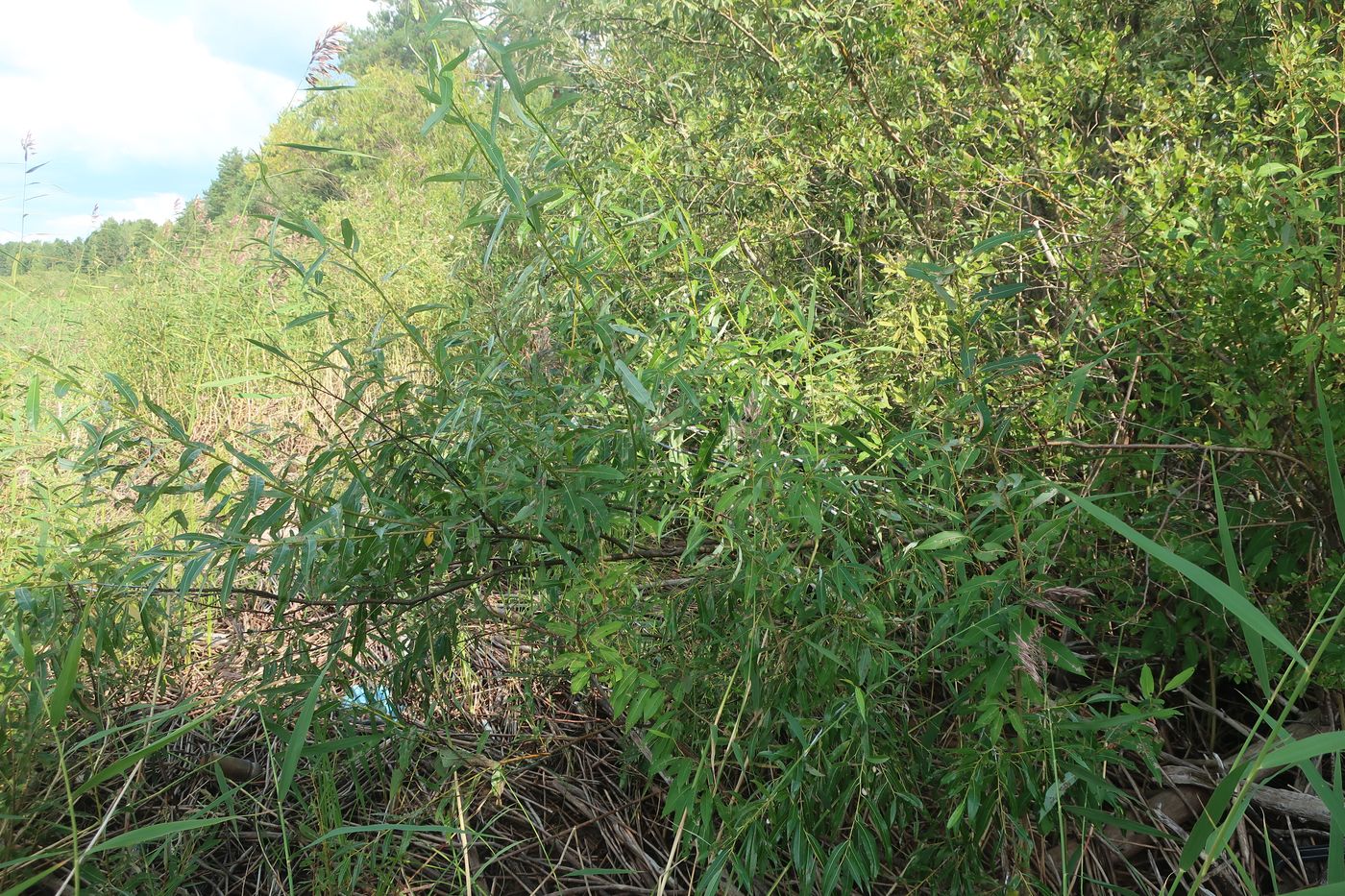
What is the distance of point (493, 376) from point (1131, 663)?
1.66 meters

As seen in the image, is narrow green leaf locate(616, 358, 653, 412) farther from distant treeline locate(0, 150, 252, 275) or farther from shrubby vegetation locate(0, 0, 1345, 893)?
distant treeline locate(0, 150, 252, 275)

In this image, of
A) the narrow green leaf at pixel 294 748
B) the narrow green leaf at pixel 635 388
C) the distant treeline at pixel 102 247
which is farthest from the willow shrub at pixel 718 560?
the distant treeline at pixel 102 247

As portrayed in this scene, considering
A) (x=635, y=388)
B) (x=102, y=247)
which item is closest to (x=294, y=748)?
(x=635, y=388)

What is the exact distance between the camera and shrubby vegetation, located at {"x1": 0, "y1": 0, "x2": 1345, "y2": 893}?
1559mm

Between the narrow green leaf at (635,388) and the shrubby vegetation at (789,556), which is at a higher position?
the narrow green leaf at (635,388)

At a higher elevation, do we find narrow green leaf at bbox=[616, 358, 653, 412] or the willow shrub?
narrow green leaf at bbox=[616, 358, 653, 412]

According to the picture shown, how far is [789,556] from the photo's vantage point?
5.16 feet

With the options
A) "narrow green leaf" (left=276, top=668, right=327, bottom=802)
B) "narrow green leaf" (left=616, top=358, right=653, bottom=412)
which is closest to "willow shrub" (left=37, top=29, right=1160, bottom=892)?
"narrow green leaf" (left=616, top=358, right=653, bottom=412)

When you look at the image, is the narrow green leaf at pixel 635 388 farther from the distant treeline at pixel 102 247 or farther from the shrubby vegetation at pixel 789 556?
the distant treeline at pixel 102 247

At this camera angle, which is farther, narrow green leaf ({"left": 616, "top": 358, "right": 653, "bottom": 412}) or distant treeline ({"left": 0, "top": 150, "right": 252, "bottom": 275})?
distant treeline ({"left": 0, "top": 150, "right": 252, "bottom": 275})

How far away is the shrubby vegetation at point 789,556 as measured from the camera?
5.11 ft

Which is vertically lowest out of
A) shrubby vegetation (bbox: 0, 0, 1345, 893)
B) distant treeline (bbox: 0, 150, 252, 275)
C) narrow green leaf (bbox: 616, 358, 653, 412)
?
shrubby vegetation (bbox: 0, 0, 1345, 893)

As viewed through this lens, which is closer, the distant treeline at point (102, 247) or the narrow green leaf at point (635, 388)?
the narrow green leaf at point (635, 388)

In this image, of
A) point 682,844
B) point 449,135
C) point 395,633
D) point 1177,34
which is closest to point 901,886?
point 682,844
